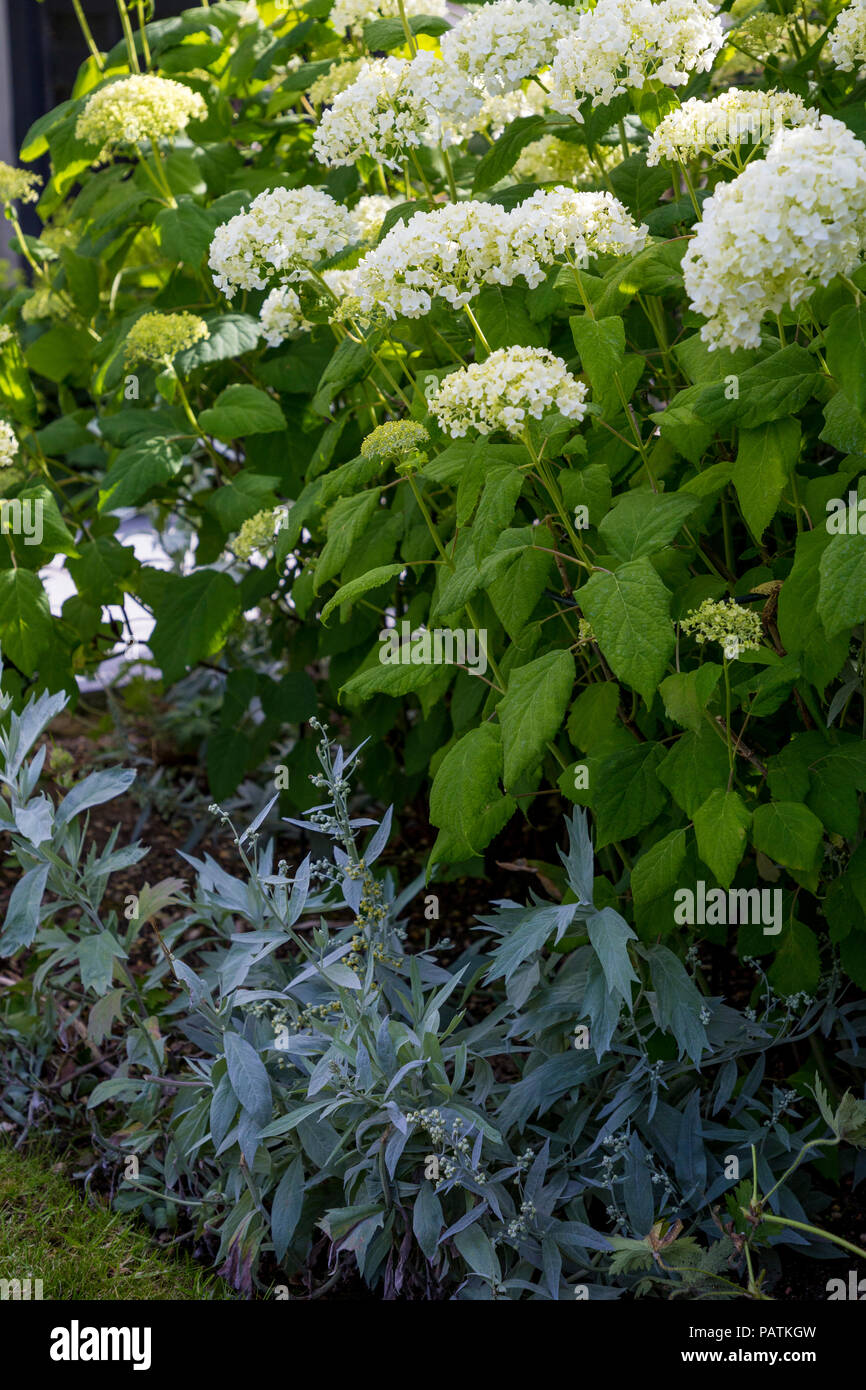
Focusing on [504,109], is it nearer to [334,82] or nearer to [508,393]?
[334,82]

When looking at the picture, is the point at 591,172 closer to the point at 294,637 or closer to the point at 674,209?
the point at 674,209

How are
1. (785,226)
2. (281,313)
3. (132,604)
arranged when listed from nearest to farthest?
(785,226) → (281,313) → (132,604)

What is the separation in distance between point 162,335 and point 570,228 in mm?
938

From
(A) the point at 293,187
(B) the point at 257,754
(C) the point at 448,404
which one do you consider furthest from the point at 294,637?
(C) the point at 448,404

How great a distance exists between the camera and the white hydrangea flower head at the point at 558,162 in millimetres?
2215

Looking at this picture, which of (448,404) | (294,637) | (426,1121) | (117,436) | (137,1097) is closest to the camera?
(448,404)

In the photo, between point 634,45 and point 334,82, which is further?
point 334,82

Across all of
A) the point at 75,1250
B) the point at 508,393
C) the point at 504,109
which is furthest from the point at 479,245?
the point at 75,1250

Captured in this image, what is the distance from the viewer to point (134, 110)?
2363mm

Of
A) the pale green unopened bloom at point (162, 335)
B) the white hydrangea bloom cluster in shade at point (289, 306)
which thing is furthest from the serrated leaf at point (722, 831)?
the pale green unopened bloom at point (162, 335)

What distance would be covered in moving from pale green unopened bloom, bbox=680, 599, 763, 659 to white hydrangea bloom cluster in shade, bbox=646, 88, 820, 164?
1.89 ft

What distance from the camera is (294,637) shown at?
9.36 ft

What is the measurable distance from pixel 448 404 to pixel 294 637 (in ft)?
4.42

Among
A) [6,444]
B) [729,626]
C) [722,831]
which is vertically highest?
[6,444]
